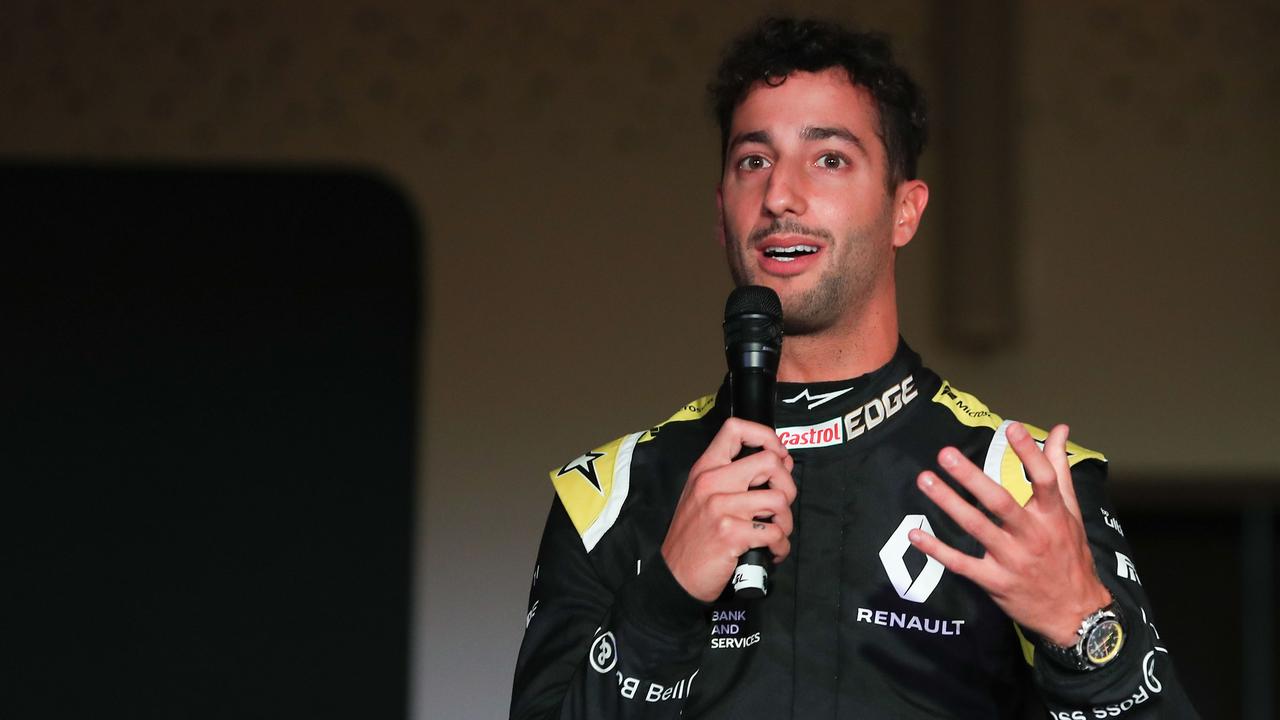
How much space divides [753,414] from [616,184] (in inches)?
106

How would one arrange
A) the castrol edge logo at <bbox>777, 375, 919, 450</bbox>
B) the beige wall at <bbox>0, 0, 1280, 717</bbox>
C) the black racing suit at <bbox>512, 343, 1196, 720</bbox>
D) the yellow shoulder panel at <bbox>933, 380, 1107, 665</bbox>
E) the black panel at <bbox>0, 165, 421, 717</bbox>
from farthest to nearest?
the beige wall at <bbox>0, 0, 1280, 717</bbox> < the black panel at <bbox>0, 165, 421, 717</bbox> < the castrol edge logo at <bbox>777, 375, 919, 450</bbox> < the yellow shoulder panel at <bbox>933, 380, 1107, 665</bbox> < the black racing suit at <bbox>512, 343, 1196, 720</bbox>

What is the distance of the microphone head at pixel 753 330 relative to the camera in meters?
1.38

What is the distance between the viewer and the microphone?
1345 millimetres

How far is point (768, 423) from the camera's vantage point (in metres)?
1.33

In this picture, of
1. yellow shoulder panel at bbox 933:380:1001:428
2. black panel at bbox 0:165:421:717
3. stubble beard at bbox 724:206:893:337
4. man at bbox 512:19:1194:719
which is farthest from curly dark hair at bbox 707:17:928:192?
black panel at bbox 0:165:421:717

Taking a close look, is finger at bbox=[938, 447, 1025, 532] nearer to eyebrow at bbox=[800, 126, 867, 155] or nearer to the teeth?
the teeth

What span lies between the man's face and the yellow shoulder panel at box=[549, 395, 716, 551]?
0.67ft

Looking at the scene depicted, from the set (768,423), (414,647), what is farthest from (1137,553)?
(768,423)

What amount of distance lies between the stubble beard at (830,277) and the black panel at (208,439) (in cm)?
237

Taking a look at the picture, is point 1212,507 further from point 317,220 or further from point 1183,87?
point 317,220

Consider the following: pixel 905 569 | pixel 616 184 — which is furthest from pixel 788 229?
pixel 616 184

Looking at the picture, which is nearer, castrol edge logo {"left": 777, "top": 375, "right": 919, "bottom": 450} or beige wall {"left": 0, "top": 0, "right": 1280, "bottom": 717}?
castrol edge logo {"left": 777, "top": 375, "right": 919, "bottom": 450}

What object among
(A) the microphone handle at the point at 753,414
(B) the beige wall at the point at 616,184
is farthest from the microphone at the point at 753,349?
(B) the beige wall at the point at 616,184

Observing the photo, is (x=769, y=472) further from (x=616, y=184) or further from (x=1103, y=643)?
(x=616, y=184)
